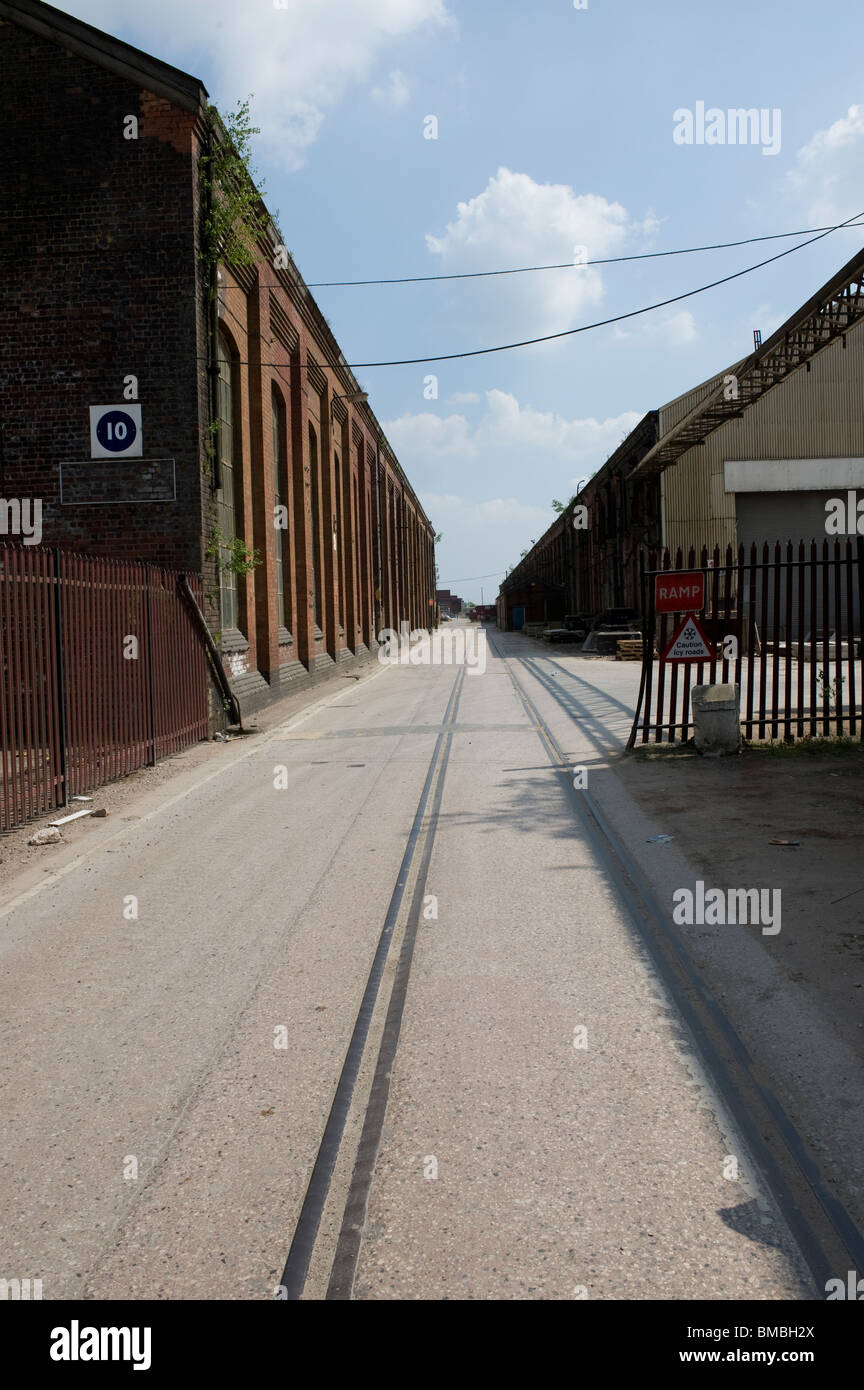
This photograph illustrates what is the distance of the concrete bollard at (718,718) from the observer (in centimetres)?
1202

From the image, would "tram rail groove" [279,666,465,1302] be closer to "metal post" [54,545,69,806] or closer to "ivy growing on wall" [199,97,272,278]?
"metal post" [54,545,69,806]

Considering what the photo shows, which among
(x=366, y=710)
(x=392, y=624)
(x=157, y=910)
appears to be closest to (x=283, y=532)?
(x=366, y=710)

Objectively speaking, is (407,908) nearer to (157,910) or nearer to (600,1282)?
(157,910)

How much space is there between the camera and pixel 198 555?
1572 centimetres

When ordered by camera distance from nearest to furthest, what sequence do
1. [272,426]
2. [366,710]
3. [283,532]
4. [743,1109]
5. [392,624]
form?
1. [743,1109]
2. [366,710]
3. [272,426]
4. [283,532]
5. [392,624]

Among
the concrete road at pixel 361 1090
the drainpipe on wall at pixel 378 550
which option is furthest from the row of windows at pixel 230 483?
the drainpipe on wall at pixel 378 550

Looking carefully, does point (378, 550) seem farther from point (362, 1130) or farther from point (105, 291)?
point (362, 1130)

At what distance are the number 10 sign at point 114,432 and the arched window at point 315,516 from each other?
1246cm

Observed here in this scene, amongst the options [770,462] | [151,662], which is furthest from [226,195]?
[770,462]

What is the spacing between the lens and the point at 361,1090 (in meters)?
4.02

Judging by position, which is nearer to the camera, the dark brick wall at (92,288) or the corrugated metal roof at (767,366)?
the dark brick wall at (92,288)

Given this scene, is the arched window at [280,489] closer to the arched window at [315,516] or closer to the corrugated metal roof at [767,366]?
the arched window at [315,516]

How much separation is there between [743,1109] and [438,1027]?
1340mm

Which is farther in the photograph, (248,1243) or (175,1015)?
(175,1015)
